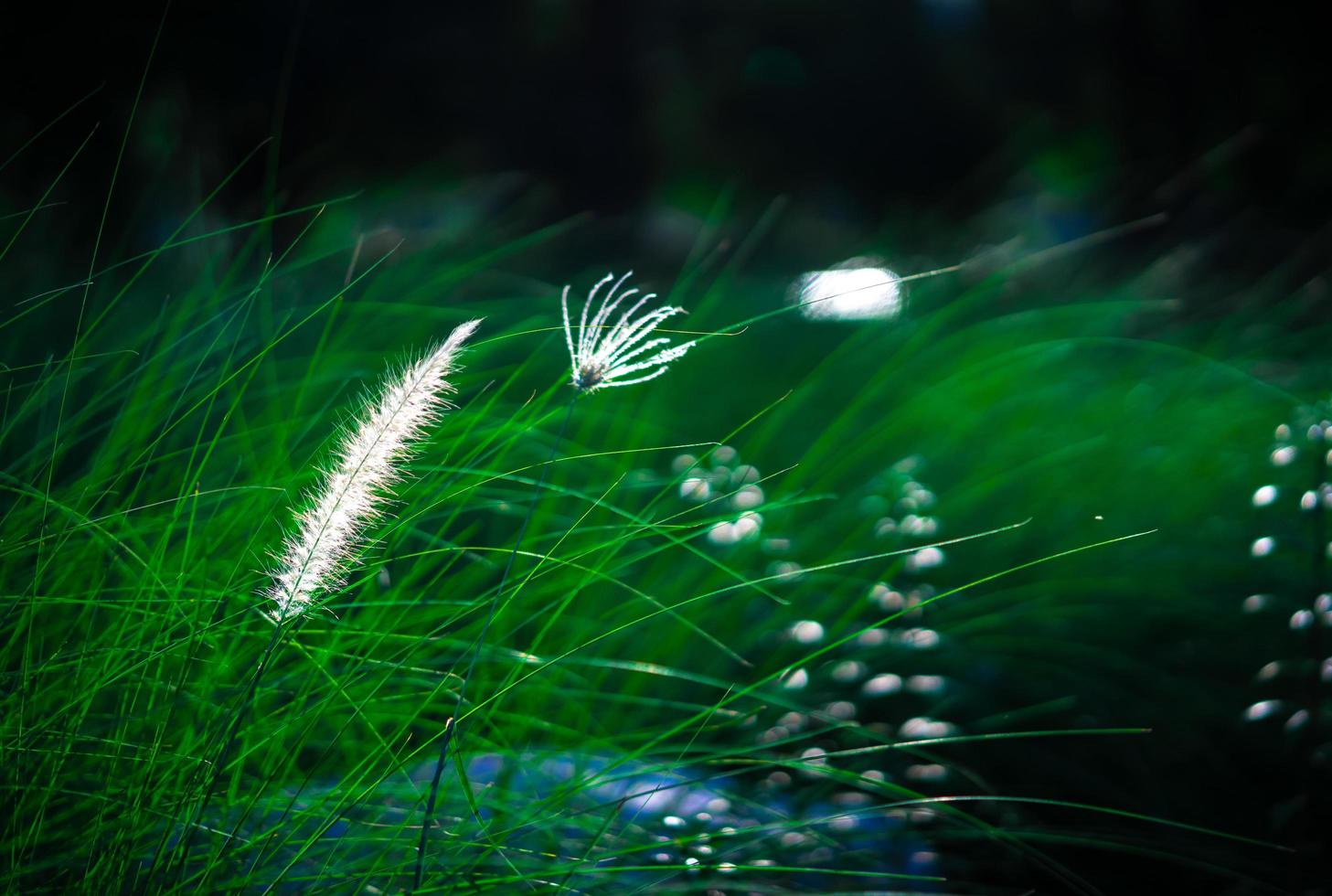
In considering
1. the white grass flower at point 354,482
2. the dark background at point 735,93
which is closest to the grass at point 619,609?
the white grass flower at point 354,482

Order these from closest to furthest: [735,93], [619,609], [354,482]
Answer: [354,482] < [619,609] < [735,93]

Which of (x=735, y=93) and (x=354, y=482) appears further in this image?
(x=735, y=93)

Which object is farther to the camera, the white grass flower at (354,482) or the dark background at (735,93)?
the dark background at (735,93)

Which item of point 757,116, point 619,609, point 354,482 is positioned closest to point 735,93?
point 757,116

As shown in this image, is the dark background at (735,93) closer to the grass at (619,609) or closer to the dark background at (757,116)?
the dark background at (757,116)

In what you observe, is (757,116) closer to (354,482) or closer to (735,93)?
(735,93)

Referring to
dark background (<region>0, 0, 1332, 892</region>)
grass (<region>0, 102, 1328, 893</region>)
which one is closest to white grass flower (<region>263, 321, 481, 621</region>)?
grass (<region>0, 102, 1328, 893</region>)

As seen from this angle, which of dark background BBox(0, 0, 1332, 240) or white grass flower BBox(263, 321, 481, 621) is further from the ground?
dark background BBox(0, 0, 1332, 240)

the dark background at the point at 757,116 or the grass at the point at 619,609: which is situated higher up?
the dark background at the point at 757,116

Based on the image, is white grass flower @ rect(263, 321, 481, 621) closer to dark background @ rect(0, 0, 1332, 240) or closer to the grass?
the grass

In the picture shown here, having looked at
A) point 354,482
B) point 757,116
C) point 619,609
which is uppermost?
point 757,116
